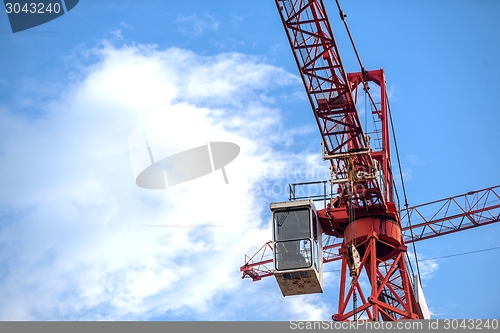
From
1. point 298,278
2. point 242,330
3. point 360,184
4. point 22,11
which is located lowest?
point 242,330

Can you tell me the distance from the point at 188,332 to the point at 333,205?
2303cm

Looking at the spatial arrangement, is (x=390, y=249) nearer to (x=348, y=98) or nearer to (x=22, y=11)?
(x=348, y=98)

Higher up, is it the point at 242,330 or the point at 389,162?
the point at 389,162

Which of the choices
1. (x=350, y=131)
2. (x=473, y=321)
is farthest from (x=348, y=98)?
(x=473, y=321)

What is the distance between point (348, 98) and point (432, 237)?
66.1 feet

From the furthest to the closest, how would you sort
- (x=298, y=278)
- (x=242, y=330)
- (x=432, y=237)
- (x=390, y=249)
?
1. (x=432, y=237)
2. (x=390, y=249)
3. (x=298, y=278)
4. (x=242, y=330)

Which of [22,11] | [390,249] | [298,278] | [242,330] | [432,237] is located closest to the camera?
[242,330]

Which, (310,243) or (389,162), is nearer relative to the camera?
(310,243)

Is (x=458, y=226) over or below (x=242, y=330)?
over

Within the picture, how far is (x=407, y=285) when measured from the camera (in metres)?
47.9

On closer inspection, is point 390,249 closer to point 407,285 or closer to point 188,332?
point 407,285

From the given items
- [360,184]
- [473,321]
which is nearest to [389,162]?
[360,184]
